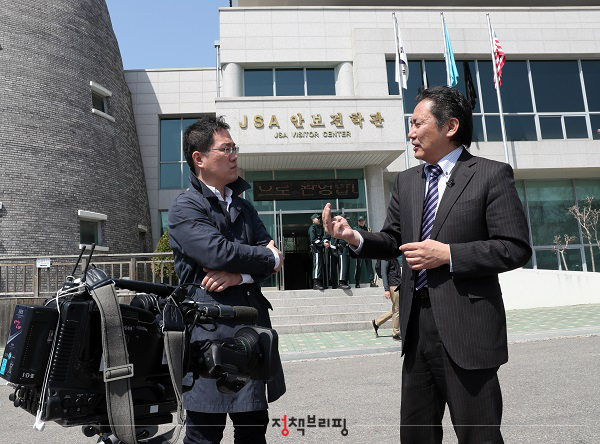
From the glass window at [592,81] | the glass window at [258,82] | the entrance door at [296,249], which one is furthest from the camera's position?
the glass window at [592,81]

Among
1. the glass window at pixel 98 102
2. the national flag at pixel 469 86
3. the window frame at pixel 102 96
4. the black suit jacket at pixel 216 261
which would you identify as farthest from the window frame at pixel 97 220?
the black suit jacket at pixel 216 261

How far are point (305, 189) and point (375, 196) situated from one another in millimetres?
2556

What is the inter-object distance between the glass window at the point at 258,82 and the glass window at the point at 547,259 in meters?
12.4

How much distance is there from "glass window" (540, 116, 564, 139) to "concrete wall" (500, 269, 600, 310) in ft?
23.0

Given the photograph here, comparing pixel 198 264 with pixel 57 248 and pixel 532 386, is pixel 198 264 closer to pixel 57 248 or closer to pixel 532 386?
pixel 532 386

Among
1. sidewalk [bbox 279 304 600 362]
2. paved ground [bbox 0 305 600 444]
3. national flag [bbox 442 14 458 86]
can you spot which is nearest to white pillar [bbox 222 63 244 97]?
national flag [bbox 442 14 458 86]

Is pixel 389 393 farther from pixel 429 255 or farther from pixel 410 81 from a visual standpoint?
pixel 410 81

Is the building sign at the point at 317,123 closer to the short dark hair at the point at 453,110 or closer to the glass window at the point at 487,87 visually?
the glass window at the point at 487,87

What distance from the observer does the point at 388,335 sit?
32.6ft

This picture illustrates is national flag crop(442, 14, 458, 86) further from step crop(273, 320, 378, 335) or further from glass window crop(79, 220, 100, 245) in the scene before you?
glass window crop(79, 220, 100, 245)

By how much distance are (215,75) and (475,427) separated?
2238 cm

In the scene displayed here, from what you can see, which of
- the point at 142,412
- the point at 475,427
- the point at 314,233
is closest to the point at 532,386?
the point at 475,427

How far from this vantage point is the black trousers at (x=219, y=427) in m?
2.25

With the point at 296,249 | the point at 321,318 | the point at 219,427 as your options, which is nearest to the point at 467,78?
the point at 296,249
